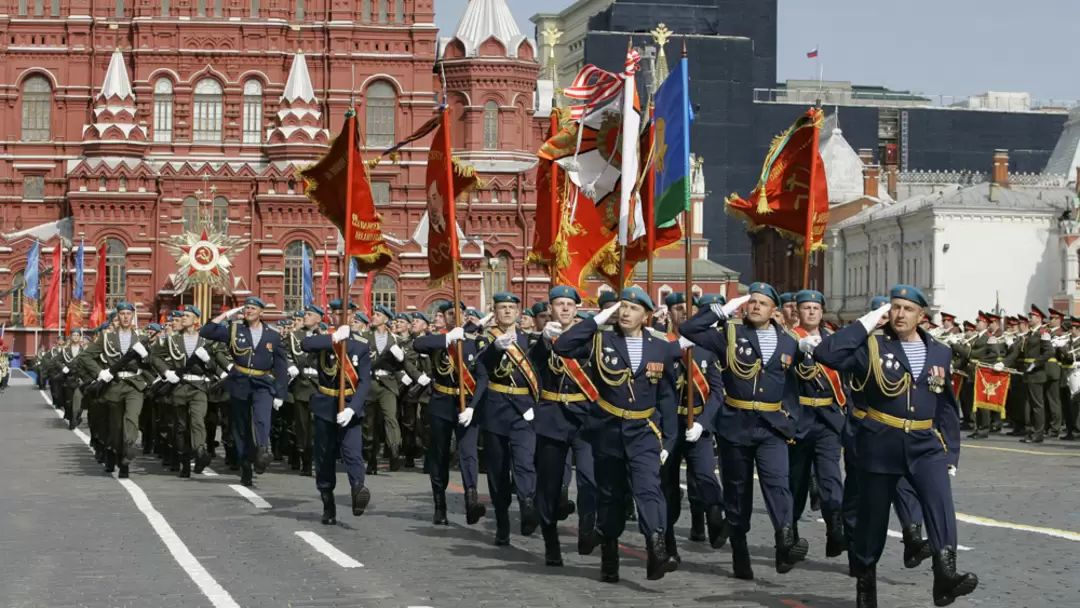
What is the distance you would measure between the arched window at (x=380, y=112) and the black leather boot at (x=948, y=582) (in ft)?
229

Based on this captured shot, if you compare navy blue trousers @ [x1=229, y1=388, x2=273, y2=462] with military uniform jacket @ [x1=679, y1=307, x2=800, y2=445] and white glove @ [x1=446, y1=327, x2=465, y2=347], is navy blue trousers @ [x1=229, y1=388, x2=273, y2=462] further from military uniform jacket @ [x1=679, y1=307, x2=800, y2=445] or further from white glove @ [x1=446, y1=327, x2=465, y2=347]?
military uniform jacket @ [x1=679, y1=307, x2=800, y2=445]

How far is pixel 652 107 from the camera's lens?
666 inches

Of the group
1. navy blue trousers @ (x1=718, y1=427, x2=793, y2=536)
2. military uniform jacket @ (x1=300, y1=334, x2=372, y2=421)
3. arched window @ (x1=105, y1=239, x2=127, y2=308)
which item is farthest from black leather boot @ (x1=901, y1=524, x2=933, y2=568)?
arched window @ (x1=105, y1=239, x2=127, y2=308)

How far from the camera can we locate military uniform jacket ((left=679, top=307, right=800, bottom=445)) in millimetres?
11984

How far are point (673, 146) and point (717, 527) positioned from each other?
13.2 ft

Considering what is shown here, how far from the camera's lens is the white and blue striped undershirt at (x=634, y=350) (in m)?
11.5

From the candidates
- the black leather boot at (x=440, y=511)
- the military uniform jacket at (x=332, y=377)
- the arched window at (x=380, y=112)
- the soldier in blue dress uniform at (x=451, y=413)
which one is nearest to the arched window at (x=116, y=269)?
the arched window at (x=380, y=112)

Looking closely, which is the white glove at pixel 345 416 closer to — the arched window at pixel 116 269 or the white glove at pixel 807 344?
the white glove at pixel 807 344

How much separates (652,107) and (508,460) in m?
4.44

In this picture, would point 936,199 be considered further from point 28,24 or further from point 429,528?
point 429,528

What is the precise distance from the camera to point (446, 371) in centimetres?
1534

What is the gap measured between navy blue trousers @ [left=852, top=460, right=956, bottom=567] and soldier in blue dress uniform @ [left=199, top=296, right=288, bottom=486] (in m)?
9.73

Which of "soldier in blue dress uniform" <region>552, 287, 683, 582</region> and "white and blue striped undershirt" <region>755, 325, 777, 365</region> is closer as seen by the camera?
"soldier in blue dress uniform" <region>552, 287, 683, 582</region>

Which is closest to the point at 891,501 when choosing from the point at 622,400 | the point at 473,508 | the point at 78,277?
the point at 622,400
